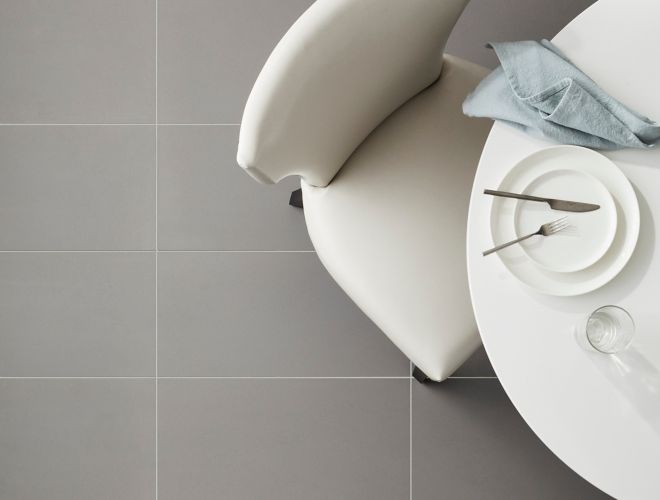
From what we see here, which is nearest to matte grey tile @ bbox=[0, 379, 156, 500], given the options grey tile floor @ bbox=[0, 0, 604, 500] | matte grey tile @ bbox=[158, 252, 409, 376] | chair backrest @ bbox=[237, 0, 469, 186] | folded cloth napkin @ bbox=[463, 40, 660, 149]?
grey tile floor @ bbox=[0, 0, 604, 500]

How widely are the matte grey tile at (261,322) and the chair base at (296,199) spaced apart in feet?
0.38

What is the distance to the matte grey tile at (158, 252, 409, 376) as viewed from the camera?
147 centimetres

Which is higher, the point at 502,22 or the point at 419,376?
the point at 502,22

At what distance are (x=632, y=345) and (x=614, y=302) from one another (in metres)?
0.06

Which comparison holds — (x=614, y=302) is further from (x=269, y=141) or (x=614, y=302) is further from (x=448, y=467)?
(x=448, y=467)

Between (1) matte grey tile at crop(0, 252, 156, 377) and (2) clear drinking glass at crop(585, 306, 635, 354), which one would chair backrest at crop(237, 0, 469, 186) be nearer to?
(2) clear drinking glass at crop(585, 306, 635, 354)

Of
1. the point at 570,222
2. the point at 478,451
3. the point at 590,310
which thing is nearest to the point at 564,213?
the point at 570,222

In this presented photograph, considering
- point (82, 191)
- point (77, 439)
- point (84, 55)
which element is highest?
point (84, 55)

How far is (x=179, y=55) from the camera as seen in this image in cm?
149

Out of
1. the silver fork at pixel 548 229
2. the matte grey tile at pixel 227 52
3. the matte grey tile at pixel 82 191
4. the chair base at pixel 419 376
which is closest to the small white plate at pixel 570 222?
the silver fork at pixel 548 229

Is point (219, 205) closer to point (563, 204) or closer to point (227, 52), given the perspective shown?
point (227, 52)

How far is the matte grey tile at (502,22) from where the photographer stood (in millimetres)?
1484

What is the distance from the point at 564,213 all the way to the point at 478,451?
0.80 m

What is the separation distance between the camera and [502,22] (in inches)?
58.6
